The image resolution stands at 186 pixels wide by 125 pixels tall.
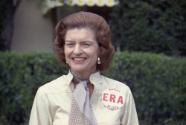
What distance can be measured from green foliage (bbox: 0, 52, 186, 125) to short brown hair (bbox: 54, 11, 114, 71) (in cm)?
448

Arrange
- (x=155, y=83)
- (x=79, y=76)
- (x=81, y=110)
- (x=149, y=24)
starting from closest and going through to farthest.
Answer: (x=81, y=110) → (x=79, y=76) → (x=155, y=83) → (x=149, y=24)

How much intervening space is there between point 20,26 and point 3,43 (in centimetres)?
73

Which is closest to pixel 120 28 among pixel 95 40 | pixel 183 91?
pixel 183 91

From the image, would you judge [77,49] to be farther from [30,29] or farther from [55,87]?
[30,29]

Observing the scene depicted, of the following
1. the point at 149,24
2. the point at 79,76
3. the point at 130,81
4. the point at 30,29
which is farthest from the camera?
the point at 30,29

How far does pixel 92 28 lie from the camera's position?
3.18 metres

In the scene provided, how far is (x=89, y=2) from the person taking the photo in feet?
32.2

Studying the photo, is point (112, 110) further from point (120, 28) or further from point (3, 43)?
point (3, 43)

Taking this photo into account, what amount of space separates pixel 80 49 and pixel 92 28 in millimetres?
145

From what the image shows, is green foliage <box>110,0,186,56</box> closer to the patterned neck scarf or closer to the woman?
the woman

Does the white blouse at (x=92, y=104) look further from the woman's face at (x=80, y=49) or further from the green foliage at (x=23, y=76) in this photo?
the green foliage at (x=23, y=76)

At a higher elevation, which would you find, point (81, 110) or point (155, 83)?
point (81, 110)

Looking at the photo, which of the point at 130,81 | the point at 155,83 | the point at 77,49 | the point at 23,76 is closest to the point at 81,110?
the point at 77,49

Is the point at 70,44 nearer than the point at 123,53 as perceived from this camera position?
Yes
